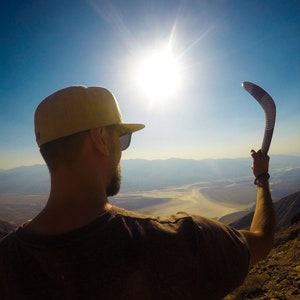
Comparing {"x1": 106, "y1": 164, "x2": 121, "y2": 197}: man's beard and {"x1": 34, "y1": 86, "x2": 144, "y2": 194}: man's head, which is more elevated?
{"x1": 34, "y1": 86, "x2": 144, "y2": 194}: man's head

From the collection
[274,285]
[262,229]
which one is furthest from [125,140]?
[274,285]

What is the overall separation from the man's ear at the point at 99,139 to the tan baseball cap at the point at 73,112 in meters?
0.04

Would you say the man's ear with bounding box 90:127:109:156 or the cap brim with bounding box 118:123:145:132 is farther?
the cap brim with bounding box 118:123:145:132

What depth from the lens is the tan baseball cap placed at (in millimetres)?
1790

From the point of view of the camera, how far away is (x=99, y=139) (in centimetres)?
183

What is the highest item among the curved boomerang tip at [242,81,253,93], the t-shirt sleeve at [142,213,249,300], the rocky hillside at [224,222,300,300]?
the curved boomerang tip at [242,81,253,93]

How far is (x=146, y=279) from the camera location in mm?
1453

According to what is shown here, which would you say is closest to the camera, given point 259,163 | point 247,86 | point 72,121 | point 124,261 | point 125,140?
point 124,261

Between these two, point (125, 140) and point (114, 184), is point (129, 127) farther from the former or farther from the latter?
point (114, 184)

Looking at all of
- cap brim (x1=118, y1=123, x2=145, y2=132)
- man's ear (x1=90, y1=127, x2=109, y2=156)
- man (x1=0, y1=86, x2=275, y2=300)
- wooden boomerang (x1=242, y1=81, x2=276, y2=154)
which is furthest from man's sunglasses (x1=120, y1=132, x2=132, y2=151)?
wooden boomerang (x1=242, y1=81, x2=276, y2=154)

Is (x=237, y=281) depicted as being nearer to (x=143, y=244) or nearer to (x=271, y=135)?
(x=143, y=244)

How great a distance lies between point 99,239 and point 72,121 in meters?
0.79

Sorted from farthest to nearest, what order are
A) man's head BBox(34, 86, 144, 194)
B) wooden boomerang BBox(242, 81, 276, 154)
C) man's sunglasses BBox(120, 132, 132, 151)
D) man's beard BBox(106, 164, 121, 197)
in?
wooden boomerang BBox(242, 81, 276, 154) < man's sunglasses BBox(120, 132, 132, 151) < man's beard BBox(106, 164, 121, 197) < man's head BBox(34, 86, 144, 194)

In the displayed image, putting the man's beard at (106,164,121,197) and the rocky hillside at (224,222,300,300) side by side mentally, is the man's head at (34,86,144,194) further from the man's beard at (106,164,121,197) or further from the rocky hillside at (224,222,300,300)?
the rocky hillside at (224,222,300,300)
